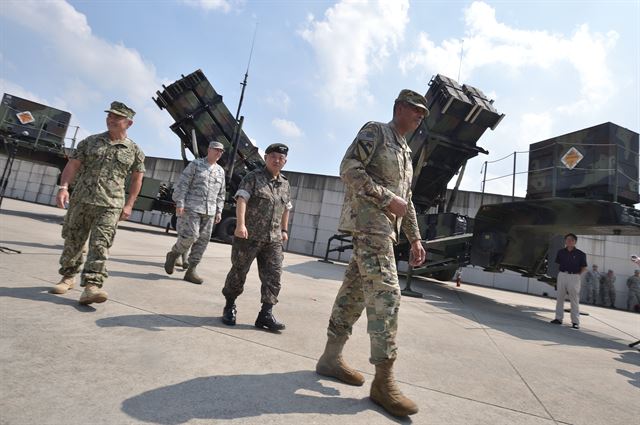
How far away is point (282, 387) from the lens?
165 centimetres

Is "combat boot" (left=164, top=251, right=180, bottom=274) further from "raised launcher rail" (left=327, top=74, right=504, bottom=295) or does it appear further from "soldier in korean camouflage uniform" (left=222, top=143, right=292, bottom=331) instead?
"raised launcher rail" (left=327, top=74, right=504, bottom=295)

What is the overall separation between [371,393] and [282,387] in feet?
1.48

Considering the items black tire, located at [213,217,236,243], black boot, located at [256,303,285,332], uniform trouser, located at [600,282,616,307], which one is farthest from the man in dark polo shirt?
uniform trouser, located at [600,282,616,307]

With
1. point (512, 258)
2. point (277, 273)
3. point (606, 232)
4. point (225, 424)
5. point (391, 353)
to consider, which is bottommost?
point (225, 424)

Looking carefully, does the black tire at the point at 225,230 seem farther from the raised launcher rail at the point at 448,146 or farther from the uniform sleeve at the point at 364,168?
the uniform sleeve at the point at 364,168

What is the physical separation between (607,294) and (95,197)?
51.4 ft

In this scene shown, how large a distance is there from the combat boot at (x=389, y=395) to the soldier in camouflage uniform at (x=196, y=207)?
9.34 feet

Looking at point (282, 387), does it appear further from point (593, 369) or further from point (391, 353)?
point (593, 369)

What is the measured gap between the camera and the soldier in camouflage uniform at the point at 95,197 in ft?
8.48

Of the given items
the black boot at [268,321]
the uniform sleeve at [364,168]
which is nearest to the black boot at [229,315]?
the black boot at [268,321]

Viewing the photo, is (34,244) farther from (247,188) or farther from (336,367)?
(336,367)

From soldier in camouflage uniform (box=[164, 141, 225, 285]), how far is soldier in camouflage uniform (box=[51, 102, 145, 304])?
1174mm

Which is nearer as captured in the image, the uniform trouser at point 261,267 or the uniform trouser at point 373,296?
the uniform trouser at point 373,296

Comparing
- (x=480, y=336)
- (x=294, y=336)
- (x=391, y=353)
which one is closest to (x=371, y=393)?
(x=391, y=353)
